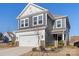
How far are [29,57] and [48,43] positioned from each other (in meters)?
0.38

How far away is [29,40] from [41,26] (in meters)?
0.31

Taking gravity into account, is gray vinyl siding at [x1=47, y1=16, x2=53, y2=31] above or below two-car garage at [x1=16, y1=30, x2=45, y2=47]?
above

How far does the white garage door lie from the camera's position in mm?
7098

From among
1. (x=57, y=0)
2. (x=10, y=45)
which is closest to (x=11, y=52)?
(x=10, y=45)

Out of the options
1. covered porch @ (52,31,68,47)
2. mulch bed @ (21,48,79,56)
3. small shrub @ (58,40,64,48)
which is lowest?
mulch bed @ (21,48,79,56)

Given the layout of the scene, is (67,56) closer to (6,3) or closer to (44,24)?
(44,24)

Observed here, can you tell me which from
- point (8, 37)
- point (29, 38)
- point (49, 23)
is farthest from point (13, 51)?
point (49, 23)

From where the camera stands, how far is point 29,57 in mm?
6992

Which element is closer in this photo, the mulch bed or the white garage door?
the mulch bed

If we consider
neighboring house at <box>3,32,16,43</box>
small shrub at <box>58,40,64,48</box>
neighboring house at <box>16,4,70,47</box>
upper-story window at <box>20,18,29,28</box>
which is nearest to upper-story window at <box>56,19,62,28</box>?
neighboring house at <box>16,4,70,47</box>

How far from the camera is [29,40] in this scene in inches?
282

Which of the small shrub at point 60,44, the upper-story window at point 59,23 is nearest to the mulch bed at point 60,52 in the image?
the small shrub at point 60,44

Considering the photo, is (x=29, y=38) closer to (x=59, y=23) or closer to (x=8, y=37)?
(x=8, y=37)

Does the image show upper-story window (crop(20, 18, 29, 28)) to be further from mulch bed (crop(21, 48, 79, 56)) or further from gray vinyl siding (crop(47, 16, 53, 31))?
mulch bed (crop(21, 48, 79, 56))
